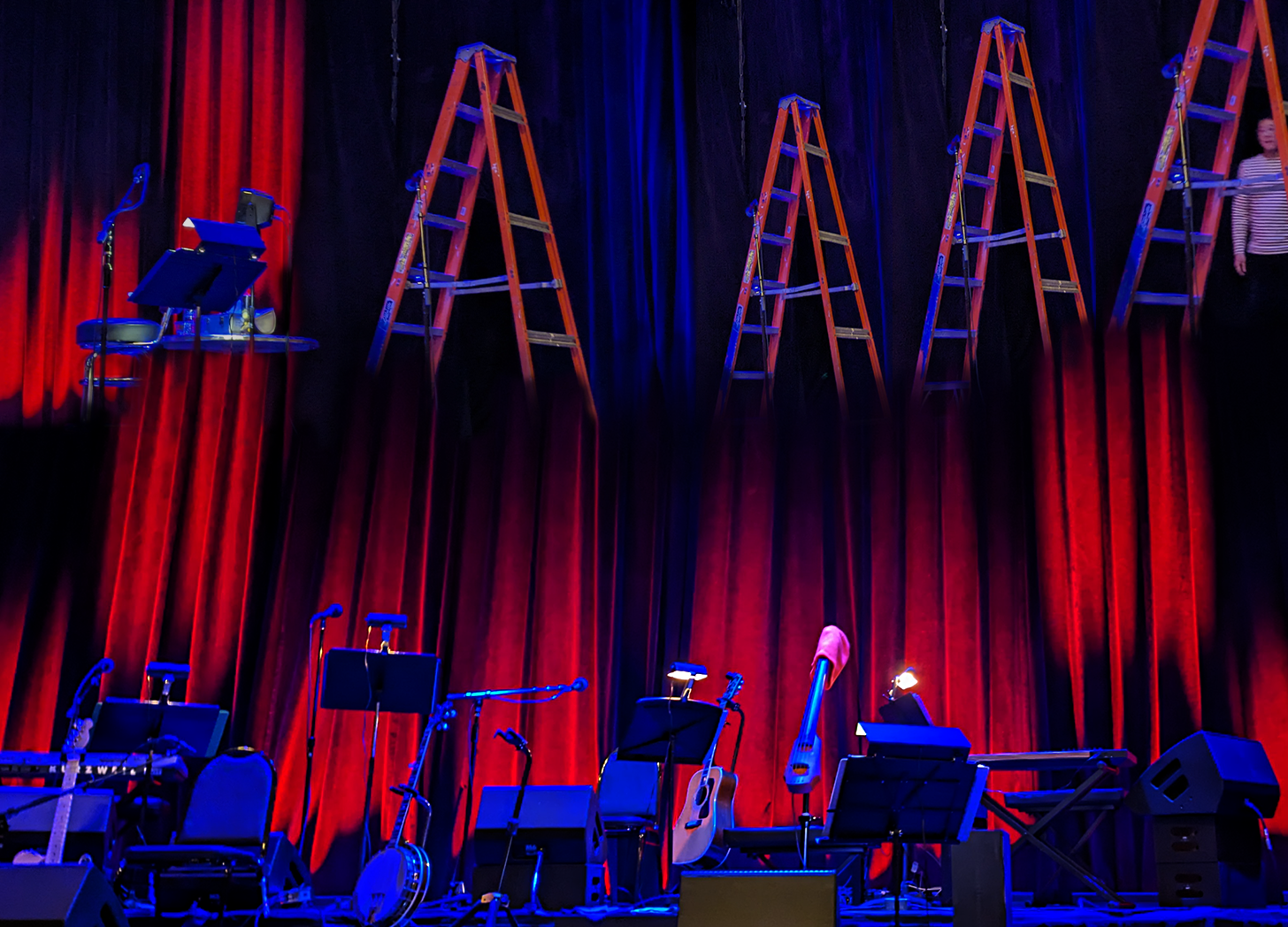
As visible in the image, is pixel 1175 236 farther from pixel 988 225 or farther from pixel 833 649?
pixel 833 649

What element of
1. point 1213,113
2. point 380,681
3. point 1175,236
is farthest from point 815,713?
point 1213,113

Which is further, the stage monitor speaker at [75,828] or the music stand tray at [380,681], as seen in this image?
the stage monitor speaker at [75,828]

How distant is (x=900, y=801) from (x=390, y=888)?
1901mm

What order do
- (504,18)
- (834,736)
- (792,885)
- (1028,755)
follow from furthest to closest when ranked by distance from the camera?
1. (504,18)
2. (834,736)
3. (1028,755)
4. (792,885)

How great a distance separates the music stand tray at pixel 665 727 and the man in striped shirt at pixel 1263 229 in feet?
10.1

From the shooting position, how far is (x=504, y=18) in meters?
7.17

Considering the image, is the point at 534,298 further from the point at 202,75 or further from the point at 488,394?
the point at 202,75

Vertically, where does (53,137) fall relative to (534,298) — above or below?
above

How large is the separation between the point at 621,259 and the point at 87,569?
313 cm

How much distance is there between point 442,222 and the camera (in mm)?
6781

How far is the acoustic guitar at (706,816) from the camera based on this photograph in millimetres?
5457

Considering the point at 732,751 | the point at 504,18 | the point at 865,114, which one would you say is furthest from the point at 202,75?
the point at 732,751

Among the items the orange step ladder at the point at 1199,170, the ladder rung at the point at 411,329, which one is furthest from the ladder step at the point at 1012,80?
the ladder rung at the point at 411,329

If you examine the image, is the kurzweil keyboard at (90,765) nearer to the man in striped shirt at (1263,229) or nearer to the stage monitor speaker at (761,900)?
the stage monitor speaker at (761,900)
